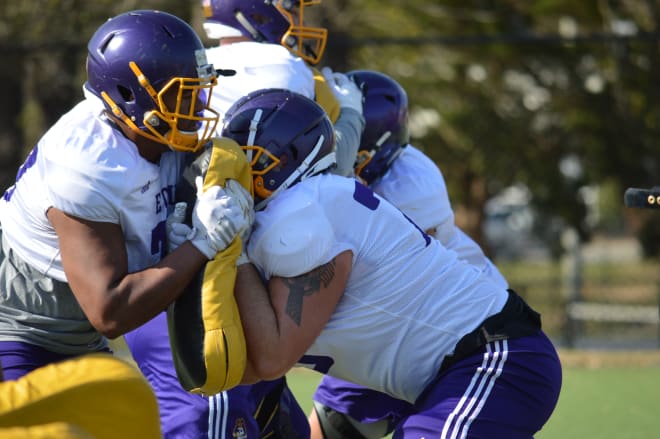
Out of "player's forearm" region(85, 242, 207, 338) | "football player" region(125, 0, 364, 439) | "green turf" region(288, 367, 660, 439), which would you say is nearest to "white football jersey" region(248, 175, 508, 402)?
"player's forearm" region(85, 242, 207, 338)

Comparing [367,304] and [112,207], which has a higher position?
[112,207]

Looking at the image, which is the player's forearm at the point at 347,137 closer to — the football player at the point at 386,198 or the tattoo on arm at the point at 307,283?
the football player at the point at 386,198

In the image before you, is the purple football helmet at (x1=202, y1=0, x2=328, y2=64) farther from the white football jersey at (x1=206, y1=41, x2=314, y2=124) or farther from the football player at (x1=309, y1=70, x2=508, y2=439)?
the football player at (x1=309, y1=70, x2=508, y2=439)

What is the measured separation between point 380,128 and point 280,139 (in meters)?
1.27

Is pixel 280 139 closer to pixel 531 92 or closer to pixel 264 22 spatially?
pixel 264 22

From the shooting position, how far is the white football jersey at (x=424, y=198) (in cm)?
435

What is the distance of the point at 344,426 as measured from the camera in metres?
4.57

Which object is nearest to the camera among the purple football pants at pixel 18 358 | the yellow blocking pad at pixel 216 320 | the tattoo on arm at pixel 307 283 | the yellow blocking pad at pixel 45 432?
the yellow blocking pad at pixel 45 432

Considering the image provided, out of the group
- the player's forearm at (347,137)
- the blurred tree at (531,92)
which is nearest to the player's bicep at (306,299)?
the player's forearm at (347,137)

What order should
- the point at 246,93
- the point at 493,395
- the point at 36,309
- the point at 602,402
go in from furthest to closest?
1. the point at 602,402
2. the point at 246,93
3. the point at 36,309
4. the point at 493,395

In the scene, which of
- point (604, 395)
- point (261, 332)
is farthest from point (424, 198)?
point (604, 395)

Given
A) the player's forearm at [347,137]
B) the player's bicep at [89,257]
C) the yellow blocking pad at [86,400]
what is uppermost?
the yellow blocking pad at [86,400]

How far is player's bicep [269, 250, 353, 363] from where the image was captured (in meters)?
3.10

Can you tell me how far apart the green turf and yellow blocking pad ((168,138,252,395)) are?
3.55 m
